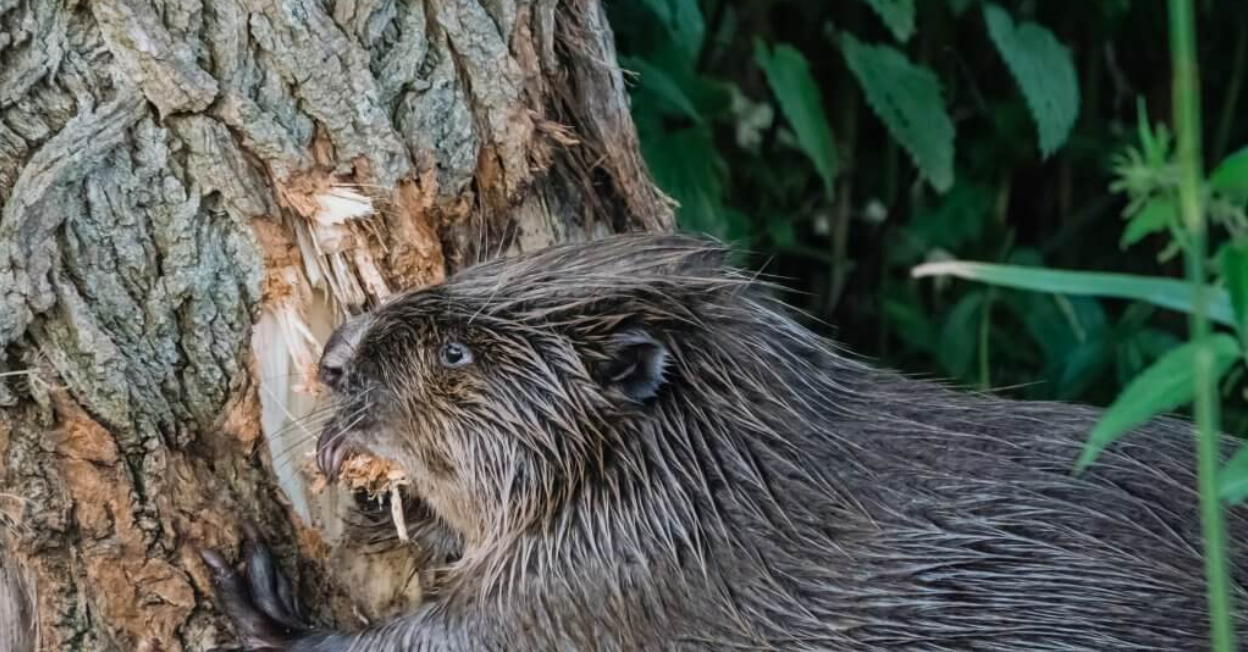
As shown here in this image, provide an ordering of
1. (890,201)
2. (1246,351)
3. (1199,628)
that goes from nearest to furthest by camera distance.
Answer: (1246,351)
(1199,628)
(890,201)

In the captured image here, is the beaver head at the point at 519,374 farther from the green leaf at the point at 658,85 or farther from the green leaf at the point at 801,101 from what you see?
the green leaf at the point at 801,101

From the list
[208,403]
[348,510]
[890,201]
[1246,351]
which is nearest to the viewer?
[1246,351]

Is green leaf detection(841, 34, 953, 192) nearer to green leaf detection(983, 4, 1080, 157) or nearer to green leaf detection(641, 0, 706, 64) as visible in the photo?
green leaf detection(983, 4, 1080, 157)

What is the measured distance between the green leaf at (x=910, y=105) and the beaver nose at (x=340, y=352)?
1.51 m

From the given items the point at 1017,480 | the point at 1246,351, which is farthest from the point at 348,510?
the point at 1246,351

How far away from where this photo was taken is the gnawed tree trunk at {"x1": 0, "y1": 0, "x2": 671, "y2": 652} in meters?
2.29

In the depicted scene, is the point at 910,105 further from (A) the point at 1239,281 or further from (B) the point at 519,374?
(A) the point at 1239,281

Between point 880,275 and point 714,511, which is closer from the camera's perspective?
point 714,511

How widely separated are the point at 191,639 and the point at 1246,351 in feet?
A: 5.45

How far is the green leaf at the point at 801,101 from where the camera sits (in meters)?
3.41

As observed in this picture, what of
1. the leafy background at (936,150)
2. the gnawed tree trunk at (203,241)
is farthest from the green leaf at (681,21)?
the gnawed tree trunk at (203,241)

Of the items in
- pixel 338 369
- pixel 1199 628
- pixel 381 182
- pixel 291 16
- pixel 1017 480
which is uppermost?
pixel 291 16

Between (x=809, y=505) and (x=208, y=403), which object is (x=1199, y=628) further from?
(x=208, y=403)

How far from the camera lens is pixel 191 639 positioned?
2494 mm
